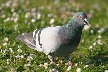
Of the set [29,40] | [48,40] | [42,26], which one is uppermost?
[42,26]

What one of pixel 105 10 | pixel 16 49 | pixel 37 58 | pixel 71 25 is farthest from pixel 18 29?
pixel 105 10

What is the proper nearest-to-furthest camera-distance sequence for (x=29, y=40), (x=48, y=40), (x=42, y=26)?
(x=48, y=40) → (x=29, y=40) → (x=42, y=26)

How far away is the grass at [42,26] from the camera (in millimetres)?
7600

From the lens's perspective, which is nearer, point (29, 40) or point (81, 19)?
point (81, 19)

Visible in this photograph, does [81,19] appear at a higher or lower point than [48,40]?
higher

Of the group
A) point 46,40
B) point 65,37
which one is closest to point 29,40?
point 46,40

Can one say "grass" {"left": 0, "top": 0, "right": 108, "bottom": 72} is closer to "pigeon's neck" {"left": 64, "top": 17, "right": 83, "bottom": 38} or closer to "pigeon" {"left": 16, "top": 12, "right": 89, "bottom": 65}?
"pigeon" {"left": 16, "top": 12, "right": 89, "bottom": 65}

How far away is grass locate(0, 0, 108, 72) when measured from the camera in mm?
7600

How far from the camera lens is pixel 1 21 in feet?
37.9

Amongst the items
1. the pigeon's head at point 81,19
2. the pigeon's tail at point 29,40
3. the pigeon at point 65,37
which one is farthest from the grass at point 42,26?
the pigeon's head at point 81,19

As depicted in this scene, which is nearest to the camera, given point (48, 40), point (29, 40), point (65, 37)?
point (65, 37)

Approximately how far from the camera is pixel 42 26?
11539 mm

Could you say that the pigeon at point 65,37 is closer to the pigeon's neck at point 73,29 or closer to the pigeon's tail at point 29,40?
Answer: the pigeon's neck at point 73,29

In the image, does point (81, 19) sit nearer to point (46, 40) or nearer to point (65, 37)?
point (65, 37)
